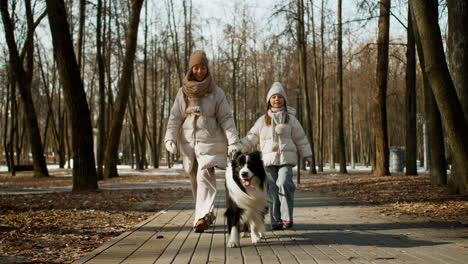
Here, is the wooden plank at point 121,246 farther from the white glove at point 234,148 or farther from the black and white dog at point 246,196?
the white glove at point 234,148

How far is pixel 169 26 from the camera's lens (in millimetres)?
32375

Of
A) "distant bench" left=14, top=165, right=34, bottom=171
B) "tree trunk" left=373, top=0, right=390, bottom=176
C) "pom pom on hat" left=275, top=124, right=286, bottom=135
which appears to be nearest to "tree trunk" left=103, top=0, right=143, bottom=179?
"tree trunk" left=373, top=0, right=390, bottom=176

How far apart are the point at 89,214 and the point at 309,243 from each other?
4.52 meters

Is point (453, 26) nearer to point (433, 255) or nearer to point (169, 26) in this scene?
point (433, 255)

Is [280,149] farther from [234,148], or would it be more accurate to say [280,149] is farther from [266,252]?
[266,252]

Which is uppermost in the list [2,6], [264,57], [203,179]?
[264,57]

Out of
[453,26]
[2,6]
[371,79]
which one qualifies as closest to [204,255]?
[453,26]

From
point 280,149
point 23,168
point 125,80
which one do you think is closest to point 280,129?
point 280,149

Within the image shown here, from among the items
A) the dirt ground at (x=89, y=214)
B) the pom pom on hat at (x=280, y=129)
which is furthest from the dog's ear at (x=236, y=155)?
the dirt ground at (x=89, y=214)

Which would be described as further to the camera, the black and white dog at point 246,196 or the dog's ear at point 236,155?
the dog's ear at point 236,155

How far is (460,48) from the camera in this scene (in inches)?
337

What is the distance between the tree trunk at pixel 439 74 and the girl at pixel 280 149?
3182mm

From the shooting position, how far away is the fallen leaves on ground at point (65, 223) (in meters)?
4.78

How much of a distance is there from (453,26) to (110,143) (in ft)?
46.2
